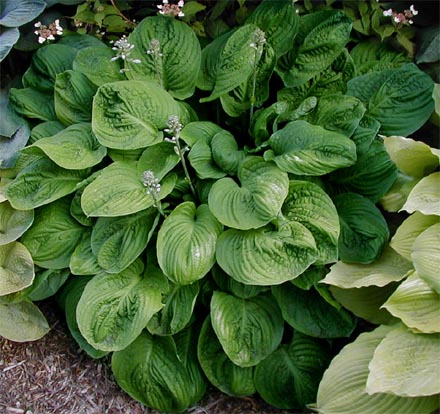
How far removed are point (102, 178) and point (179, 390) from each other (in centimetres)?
65

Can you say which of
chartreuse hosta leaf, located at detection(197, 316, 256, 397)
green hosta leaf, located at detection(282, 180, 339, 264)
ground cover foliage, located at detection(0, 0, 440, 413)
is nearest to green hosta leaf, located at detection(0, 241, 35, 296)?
ground cover foliage, located at detection(0, 0, 440, 413)

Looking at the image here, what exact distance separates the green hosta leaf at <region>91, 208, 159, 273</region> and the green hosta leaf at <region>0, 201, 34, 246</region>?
21 cm

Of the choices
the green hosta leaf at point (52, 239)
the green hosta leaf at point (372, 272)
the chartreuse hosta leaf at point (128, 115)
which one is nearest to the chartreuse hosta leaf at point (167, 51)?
the chartreuse hosta leaf at point (128, 115)

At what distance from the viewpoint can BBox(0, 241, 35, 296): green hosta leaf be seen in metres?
1.78

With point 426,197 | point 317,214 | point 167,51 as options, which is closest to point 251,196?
point 317,214

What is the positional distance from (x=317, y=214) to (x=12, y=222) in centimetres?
90

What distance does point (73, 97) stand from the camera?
193 cm

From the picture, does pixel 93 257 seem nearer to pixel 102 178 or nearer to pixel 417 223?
pixel 102 178

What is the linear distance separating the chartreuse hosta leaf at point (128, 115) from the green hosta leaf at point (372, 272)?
0.62 m

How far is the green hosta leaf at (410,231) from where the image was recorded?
5.45 ft

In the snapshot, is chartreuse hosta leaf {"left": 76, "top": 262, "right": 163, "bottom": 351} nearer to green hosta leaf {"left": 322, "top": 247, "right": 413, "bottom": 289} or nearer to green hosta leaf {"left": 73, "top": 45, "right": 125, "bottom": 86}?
green hosta leaf {"left": 322, "top": 247, "right": 413, "bottom": 289}

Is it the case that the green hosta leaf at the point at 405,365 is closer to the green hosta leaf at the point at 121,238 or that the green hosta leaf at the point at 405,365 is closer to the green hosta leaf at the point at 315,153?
the green hosta leaf at the point at 315,153

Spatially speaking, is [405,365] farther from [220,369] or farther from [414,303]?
[220,369]

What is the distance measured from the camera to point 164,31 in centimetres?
192
